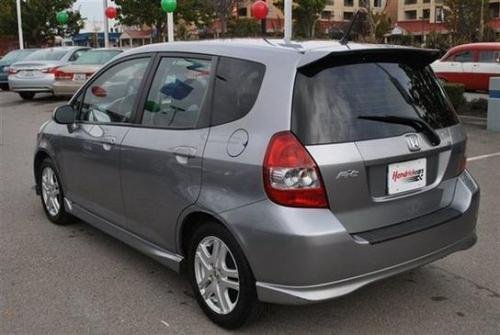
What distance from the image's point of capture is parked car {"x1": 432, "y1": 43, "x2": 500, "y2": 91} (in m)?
19.5

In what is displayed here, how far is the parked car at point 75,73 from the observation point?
16.9 metres

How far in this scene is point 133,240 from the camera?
14.3 feet

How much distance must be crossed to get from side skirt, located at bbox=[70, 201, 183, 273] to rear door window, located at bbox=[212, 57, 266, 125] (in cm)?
98

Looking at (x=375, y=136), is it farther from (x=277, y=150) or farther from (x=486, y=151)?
(x=486, y=151)

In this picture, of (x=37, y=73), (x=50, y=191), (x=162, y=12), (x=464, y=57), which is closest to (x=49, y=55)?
(x=37, y=73)

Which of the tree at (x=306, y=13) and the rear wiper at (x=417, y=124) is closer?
the rear wiper at (x=417, y=124)

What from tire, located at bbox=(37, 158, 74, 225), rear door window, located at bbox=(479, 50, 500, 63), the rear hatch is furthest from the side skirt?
rear door window, located at bbox=(479, 50, 500, 63)

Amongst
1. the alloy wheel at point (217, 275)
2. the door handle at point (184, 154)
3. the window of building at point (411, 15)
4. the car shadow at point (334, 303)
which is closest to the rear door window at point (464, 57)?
the car shadow at point (334, 303)

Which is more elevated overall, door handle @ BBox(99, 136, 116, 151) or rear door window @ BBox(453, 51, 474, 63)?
rear door window @ BBox(453, 51, 474, 63)

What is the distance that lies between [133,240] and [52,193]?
1689 millimetres

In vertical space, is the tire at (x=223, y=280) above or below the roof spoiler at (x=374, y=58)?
below

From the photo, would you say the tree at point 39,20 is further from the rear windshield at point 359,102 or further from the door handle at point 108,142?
the rear windshield at point 359,102

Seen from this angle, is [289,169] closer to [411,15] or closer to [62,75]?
[62,75]

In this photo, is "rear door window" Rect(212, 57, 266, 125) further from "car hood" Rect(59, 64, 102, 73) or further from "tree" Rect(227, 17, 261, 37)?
"tree" Rect(227, 17, 261, 37)
